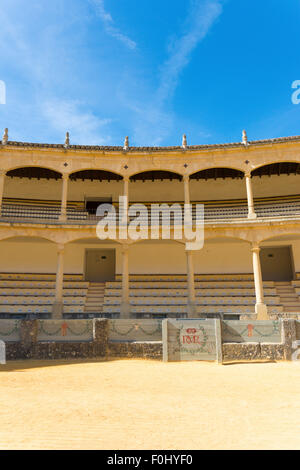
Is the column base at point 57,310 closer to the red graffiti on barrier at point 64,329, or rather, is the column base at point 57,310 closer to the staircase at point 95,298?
the staircase at point 95,298

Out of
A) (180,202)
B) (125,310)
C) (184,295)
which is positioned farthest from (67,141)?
(184,295)

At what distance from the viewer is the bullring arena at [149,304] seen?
194 inches

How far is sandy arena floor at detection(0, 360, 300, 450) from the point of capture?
411cm

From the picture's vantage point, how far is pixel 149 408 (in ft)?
18.1

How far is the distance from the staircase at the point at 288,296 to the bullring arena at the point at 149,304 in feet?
0.42

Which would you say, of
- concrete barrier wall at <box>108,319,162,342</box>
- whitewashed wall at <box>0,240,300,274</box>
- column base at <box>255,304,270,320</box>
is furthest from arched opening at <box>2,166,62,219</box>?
column base at <box>255,304,270,320</box>

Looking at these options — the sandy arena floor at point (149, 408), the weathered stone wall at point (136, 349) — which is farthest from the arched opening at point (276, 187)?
the sandy arena floor at point (149, 408)

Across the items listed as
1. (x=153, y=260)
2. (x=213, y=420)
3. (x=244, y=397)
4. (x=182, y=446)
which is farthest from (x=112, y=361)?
(x=153, y=260)

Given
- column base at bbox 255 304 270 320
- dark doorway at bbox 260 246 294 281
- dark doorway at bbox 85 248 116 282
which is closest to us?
column base at bbox 255 304 270 320

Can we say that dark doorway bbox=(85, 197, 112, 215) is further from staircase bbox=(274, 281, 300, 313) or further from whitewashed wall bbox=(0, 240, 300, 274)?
staircase bbox=(274, 281, 300, 313)

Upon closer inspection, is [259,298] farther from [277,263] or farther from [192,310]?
[277,263]

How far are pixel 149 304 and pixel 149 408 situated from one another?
562 inches

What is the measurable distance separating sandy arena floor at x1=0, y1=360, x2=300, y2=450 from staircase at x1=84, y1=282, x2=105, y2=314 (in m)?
9.70

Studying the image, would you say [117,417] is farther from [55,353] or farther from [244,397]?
[55,353]
